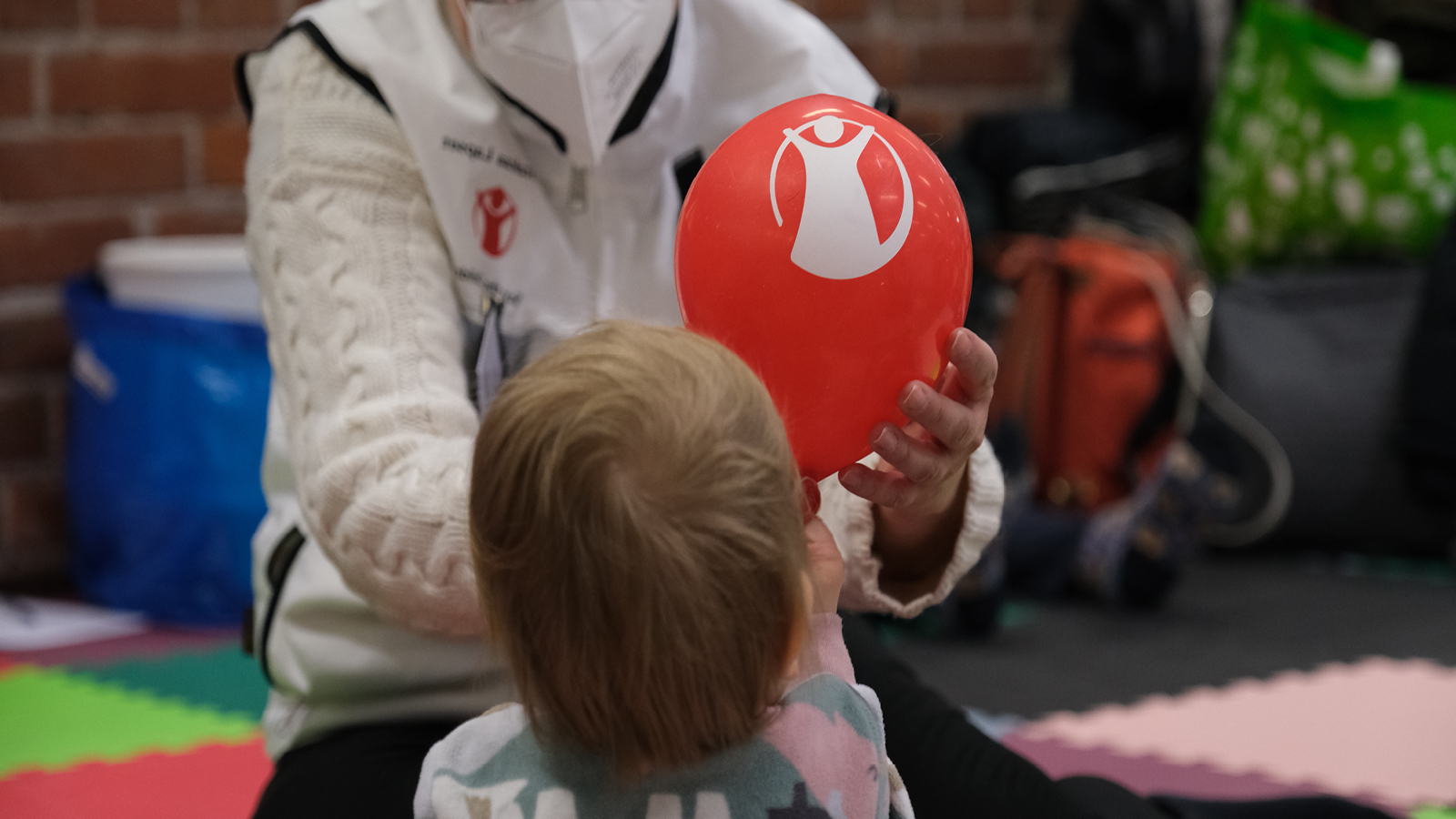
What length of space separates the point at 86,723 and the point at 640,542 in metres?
1.32

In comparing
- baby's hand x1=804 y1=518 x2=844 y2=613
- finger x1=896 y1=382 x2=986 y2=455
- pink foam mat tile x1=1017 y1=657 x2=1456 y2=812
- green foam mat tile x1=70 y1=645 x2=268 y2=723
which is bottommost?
green foam mat tile x1=70 y1=645 x2=268 y2=723

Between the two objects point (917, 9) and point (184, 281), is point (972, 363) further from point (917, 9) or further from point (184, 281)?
point (917, 9)

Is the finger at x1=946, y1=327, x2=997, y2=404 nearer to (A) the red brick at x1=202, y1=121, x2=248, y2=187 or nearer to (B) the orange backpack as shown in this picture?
(B) the orange backpack

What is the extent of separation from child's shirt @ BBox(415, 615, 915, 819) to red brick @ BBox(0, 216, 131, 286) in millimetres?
1763

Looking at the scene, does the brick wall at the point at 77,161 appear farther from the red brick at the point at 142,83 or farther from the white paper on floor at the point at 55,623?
the white paper on floor at the point at 55,623

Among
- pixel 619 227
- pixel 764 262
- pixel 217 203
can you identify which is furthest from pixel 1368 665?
pixel 217 203

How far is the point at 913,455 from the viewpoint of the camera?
2.50 feet

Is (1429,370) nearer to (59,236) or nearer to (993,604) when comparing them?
(993,604)

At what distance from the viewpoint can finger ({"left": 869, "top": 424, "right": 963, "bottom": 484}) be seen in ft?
2.47

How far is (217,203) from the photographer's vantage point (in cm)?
232

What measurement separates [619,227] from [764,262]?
32cm

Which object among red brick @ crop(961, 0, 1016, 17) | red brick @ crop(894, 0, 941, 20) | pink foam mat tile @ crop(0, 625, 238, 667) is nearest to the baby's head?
pink foam mat tile @ crop(0, 625, 238, 667)

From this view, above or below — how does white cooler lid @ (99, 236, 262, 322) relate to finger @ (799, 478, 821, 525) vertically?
below

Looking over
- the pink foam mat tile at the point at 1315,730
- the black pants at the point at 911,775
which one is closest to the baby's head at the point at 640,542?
the black pants at the point at 911,775
